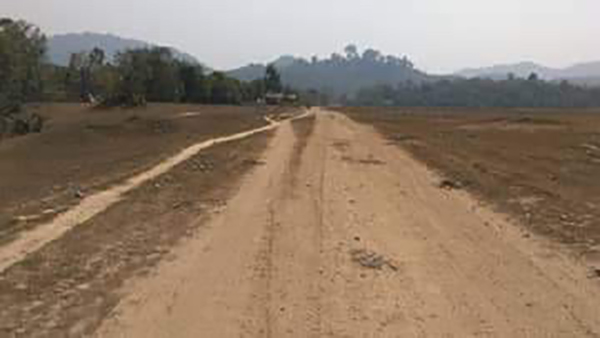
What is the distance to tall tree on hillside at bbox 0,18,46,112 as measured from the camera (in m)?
81.5

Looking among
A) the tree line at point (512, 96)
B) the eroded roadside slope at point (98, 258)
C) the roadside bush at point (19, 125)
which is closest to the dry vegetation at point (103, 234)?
A: the eroded roadside slope at point (98, 258)

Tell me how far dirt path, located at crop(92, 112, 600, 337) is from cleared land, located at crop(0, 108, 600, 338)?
23 mm

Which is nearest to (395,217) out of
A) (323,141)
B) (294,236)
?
(294,236)

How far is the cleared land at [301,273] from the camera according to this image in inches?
318

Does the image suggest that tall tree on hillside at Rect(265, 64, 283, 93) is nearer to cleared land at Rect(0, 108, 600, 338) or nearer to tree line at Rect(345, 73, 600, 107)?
tree line at Rect(345, 73, 600, 107)

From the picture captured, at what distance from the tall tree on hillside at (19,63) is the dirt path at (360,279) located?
65539 millimetres

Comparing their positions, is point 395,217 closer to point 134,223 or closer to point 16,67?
point 134,223

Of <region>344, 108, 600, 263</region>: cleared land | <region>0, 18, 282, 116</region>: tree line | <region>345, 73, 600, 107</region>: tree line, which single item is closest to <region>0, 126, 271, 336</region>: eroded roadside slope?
<region>344, 108, 600, 263</region>: cleared land

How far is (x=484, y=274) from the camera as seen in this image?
33.2 ft

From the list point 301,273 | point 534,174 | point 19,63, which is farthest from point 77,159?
point 19,63

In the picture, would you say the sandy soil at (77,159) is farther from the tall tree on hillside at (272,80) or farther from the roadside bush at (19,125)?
the tall tree on hillside at (272,80)

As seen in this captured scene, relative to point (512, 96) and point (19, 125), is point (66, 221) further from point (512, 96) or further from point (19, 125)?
point (512, 96)

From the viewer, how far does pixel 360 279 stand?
9773 mm

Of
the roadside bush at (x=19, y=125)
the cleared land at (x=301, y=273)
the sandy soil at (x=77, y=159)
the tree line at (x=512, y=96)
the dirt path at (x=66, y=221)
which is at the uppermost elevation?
the cleared land at (x=301, y=273)
